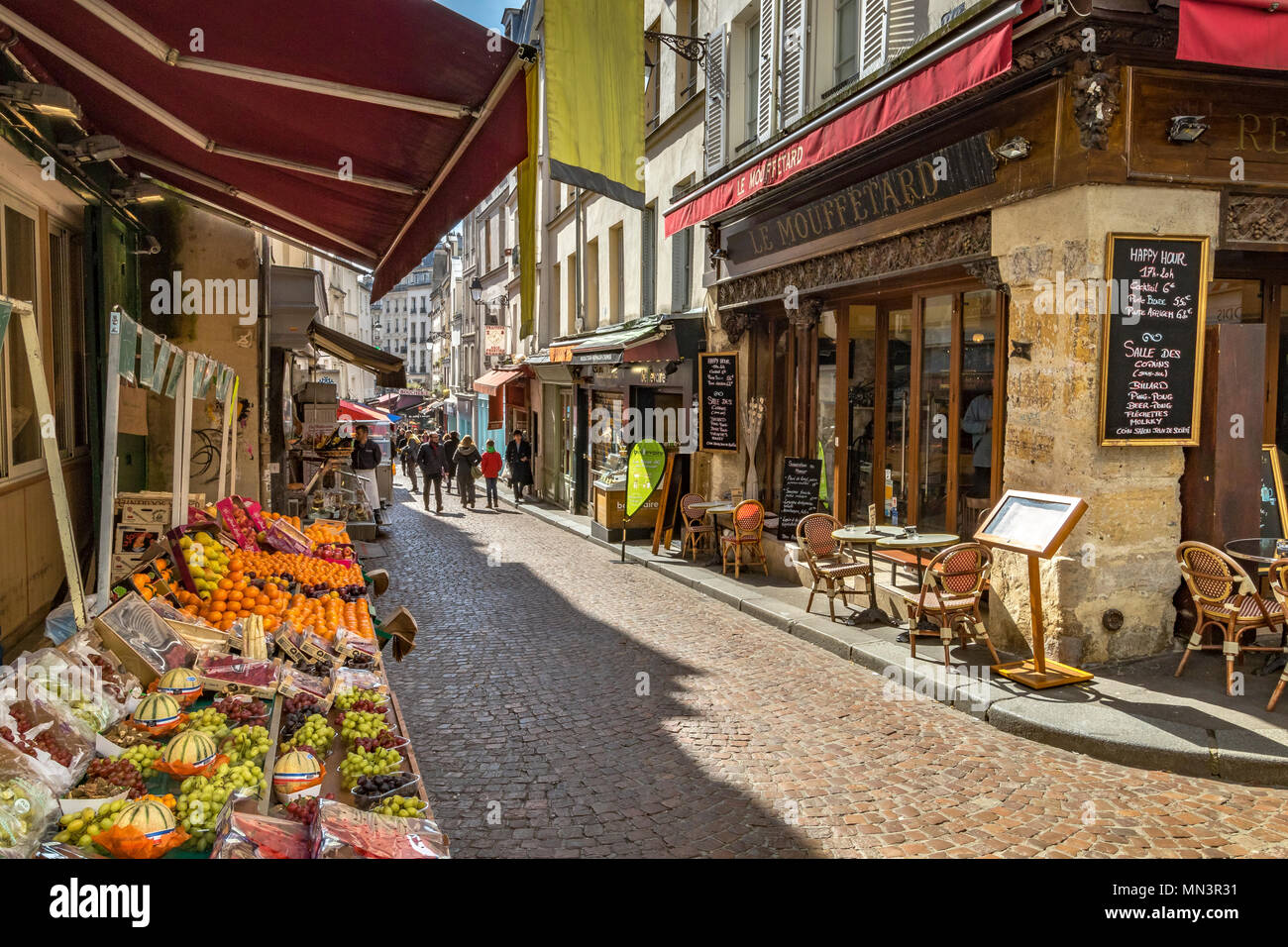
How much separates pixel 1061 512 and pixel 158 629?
583cm

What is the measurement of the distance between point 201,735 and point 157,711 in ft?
1.20

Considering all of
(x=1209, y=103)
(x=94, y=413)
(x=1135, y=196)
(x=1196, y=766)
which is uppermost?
(x=1209, y=103)

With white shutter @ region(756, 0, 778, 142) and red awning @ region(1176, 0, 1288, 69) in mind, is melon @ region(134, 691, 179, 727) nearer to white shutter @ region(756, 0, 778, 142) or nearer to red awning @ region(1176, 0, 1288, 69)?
red awning @ region(1176, 0, 1288, 69)

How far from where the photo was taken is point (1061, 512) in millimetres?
6570

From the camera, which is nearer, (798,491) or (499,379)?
(798,491)

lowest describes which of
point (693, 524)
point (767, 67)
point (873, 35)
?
point (693, 524)

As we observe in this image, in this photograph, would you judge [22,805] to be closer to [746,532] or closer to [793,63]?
[746,532]

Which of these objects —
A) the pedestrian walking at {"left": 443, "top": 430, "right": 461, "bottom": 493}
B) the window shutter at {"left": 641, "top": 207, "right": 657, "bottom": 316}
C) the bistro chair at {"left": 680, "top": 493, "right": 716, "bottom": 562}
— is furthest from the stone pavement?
the pedestrian walking at {"left": 443, "top": 430, "right": 461, "bottom": 493}

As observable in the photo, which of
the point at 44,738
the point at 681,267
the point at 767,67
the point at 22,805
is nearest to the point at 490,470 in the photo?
the point at 681,267

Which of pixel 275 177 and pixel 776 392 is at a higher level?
pixel 275 177

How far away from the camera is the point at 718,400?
13461mm

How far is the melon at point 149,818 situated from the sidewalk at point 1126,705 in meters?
5.22
